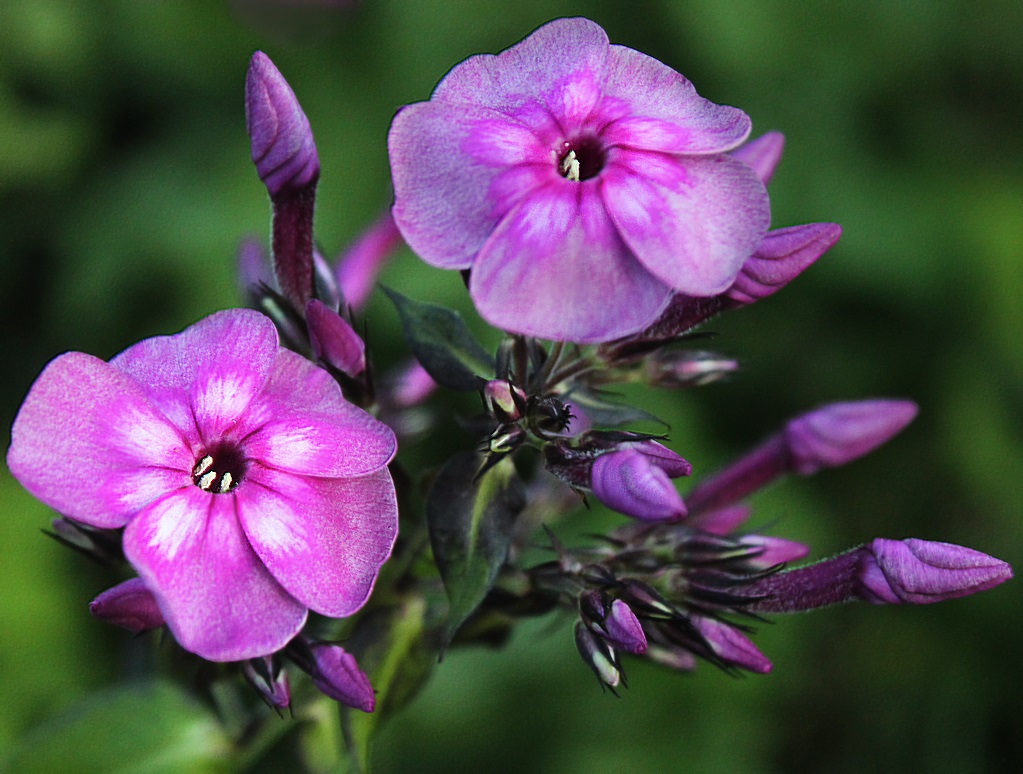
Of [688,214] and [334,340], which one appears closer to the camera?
[688,214]

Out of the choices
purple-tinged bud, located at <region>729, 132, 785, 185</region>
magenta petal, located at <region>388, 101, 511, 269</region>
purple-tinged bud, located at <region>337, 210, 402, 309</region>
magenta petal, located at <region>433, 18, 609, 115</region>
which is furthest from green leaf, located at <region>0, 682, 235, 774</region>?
purple-tinged bud, located at <region>729, 132, 785, 185</region>

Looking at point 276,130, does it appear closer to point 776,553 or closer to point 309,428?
point 309,428

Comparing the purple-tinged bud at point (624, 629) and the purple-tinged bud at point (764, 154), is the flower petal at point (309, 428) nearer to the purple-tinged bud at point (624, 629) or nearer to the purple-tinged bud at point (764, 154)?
the purple-tinged bud at point (624, 629)

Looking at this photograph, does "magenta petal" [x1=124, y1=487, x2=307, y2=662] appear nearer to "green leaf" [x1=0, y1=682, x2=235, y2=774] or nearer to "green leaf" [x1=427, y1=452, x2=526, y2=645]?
"green leaf" [x1=427, y1=452, x2=526, y2=645]

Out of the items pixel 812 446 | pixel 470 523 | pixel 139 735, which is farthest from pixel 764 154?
pixel 139 735

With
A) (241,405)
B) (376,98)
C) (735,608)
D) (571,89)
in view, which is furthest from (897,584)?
(376,98)

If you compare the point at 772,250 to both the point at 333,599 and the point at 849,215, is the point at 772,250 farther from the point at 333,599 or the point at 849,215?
the point at 849,215

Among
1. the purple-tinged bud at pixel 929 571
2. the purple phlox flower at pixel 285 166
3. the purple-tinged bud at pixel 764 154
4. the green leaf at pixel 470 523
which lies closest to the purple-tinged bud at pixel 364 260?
the purple phlox flower at pixel 285 166
